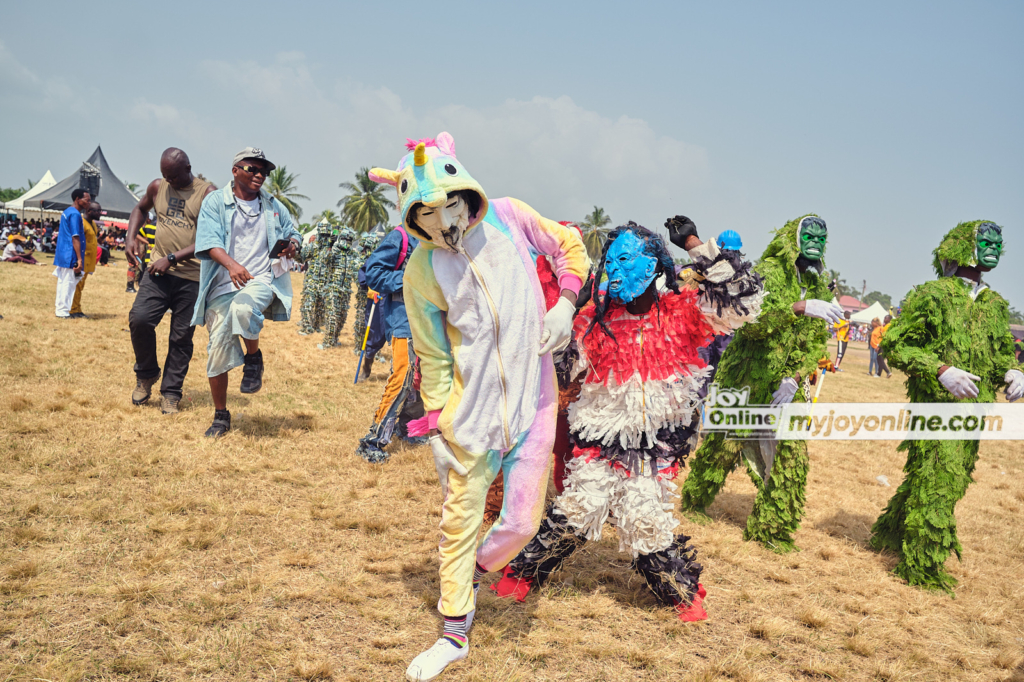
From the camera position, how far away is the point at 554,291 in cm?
340

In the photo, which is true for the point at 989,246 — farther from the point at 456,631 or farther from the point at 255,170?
the point at 255,170

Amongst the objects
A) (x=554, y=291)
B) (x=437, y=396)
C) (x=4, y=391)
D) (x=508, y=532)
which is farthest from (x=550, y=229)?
(x=4, y=391)

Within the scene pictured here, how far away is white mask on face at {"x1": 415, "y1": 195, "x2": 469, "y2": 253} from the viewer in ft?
8.56

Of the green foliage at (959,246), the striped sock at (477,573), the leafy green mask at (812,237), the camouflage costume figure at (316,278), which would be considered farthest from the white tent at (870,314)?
the striped sock at (477,573)

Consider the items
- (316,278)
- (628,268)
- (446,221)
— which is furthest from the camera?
(316,278)

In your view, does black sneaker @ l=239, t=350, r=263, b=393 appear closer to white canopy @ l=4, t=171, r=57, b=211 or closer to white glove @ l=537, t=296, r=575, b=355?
white glove @ l=537, t=296, r=575, b=355

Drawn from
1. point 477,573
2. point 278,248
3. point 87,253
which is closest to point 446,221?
point 477,573

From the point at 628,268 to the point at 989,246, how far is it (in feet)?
8.84

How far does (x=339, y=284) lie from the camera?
11844mm

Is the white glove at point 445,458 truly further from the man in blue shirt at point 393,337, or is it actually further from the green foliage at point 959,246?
the green foliage at point 959,246

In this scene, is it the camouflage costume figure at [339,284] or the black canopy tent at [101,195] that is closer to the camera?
the camouflage costume figure at [339,284]

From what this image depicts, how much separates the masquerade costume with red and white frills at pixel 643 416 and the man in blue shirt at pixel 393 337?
2.17m

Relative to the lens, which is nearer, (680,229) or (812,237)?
(680,229)

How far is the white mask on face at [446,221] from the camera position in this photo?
2.61m
